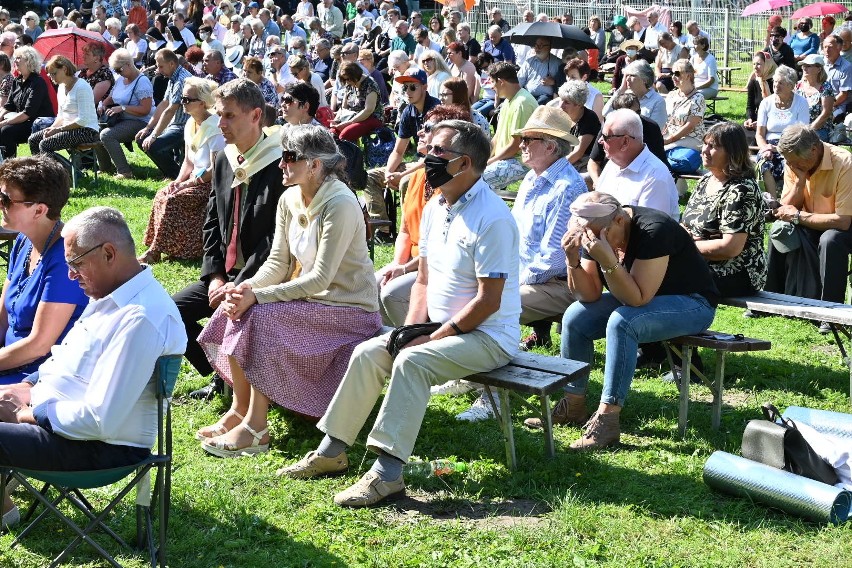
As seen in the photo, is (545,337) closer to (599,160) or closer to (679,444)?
(679,444)

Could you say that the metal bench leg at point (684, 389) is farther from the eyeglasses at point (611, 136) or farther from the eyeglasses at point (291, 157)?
the eyeglasses at point (291, 157)

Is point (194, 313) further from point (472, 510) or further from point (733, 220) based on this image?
point (733, 220)

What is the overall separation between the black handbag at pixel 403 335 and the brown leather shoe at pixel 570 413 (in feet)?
3.20

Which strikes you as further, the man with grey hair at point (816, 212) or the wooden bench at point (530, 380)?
the man with grey hair at point (816, 212)

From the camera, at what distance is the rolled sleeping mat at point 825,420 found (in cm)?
459

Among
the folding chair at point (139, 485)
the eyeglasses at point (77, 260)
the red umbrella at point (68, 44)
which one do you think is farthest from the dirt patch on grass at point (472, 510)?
the red umbrella at point (68, 44)

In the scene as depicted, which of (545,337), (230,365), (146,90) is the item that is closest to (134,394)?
(230,365)

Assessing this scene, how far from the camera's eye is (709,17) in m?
25.6

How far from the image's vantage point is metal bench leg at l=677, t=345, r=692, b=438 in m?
5.26

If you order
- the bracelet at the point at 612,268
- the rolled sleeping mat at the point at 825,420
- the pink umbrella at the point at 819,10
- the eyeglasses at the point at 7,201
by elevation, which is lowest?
the rolled sleeping mat at the point at 825,420

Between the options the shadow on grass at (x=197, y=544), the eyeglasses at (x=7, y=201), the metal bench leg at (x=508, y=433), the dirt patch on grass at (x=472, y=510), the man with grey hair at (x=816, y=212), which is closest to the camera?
the shadow on grass at (x=197, y=544)

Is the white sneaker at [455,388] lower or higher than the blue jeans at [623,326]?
lower

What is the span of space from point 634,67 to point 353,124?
3.03m

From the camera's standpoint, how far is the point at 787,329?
23.5 feet
